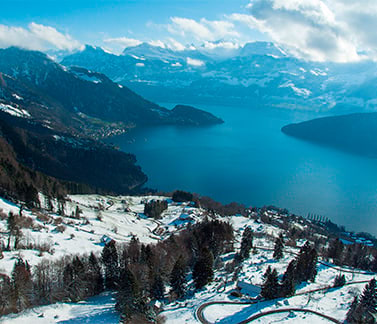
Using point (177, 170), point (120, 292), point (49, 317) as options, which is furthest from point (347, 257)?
point (177, 170)

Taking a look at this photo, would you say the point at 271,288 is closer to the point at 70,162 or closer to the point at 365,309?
the point at 365,309

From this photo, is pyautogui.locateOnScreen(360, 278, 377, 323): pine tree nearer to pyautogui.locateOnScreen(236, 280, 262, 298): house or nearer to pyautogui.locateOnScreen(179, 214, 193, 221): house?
pyautogui.locateOnScreen(236, 280, 262, 298): house

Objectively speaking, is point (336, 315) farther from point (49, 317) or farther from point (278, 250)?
point (49, 317)

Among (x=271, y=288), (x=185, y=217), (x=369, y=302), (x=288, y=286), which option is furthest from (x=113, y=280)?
(x=185, y=217)

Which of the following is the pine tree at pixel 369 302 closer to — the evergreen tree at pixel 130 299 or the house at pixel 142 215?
the evergreen tree at pixel 130 299

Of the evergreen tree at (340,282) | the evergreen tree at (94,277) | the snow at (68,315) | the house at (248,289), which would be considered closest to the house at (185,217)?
the house at (248,289)
